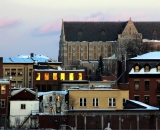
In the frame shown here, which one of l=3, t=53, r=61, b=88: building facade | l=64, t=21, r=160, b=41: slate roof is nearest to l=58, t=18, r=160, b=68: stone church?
l=64, t=21, r=160, b=41: slate roof

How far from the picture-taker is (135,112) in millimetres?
75625

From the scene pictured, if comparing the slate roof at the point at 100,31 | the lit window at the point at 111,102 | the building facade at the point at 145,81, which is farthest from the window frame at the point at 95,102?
the slate roof at the point at 100,31

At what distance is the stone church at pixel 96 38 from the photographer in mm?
194750

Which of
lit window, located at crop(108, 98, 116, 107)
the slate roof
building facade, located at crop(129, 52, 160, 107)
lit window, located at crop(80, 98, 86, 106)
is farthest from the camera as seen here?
the slate roof

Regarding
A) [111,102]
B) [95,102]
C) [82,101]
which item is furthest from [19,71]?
[111,102]

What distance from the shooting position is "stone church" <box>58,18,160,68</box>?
19475cm

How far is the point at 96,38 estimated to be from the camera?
7840 inches

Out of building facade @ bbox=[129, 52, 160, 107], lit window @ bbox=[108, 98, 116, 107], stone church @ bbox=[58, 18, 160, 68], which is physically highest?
stone church @ bbox=[58, 18, 160, 68]

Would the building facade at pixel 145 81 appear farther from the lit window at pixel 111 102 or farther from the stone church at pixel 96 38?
the stone church at pixel 96 38

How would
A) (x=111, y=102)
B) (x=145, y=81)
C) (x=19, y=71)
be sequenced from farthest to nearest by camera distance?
1. (x=19, y=71)
2. (x=145, y=81)
3. (x=111, y=102)

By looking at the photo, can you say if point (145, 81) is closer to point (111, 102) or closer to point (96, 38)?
point (111, 102)

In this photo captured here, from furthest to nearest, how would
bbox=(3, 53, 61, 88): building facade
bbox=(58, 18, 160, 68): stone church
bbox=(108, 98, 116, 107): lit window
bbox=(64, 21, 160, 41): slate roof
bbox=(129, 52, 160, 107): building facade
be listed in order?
bbox=(64, 21, 160, 41): slate roof → bbox=(58, 18, 160, 68): stone church → bbox=(3, 53, 61, 88): building facade → bbox=(129, 52, 160, 107): building facade → bbox=(108, 98, 116, 107): lit window

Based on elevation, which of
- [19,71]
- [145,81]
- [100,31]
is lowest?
[145,81]

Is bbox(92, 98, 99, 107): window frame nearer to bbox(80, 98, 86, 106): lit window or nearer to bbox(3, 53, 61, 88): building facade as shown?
bbox(80, 98, 86, 106): lit window
